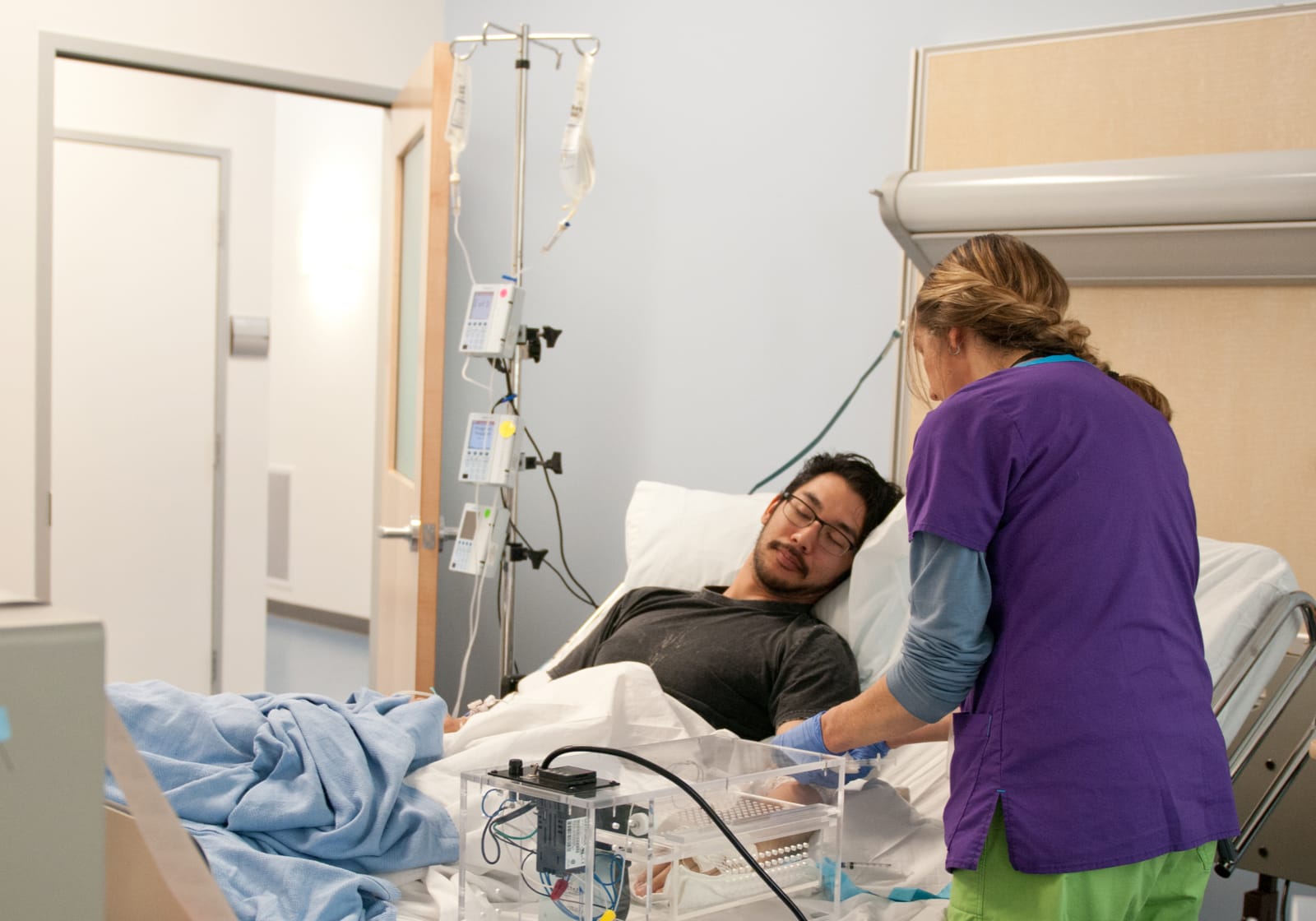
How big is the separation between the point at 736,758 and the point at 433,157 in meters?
1.94

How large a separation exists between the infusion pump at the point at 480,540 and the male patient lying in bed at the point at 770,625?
0.48 metres

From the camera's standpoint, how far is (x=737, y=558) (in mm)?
2498

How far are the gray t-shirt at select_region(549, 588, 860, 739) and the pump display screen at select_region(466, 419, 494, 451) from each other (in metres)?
0.72

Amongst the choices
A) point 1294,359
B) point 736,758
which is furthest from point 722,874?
point 1294,359

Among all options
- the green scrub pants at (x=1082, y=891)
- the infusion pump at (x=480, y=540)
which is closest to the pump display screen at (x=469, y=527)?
the infusion pump at (x=480, y=540)

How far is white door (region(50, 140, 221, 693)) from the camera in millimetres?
4301

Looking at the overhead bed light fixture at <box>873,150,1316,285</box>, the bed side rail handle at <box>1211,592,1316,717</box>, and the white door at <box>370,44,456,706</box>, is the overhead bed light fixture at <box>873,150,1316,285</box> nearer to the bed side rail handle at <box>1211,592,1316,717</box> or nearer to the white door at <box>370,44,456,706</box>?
the bed side rail handle at <box>1211,592,1316,717</box>

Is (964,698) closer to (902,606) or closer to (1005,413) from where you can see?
(1005,413)

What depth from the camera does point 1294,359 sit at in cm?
226

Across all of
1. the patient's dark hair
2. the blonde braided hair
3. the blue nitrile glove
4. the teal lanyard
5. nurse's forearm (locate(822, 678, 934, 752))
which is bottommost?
the blue nitrile glove

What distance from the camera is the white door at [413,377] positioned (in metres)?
2.88

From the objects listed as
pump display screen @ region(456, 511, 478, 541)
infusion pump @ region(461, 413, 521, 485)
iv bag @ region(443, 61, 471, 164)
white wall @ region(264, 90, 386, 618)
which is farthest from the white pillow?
white wall @ region(264, 90, 386, 618)

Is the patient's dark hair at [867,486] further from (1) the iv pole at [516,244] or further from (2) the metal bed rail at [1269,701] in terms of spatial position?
(1) the iv pole at [516,244]

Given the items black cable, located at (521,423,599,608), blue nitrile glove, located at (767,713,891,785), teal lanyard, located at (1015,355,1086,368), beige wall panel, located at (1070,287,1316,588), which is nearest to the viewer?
teal lanyard, located at (1015,355,1086,368)
